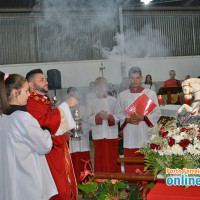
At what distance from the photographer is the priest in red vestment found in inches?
130

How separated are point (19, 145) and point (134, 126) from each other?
2251 millimetres

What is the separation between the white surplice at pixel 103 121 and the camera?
522 centimetres

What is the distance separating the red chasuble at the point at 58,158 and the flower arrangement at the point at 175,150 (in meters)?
1.14

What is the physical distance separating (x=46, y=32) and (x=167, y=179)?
9128mm

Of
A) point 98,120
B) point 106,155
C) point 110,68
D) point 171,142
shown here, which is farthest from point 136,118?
point 110,68

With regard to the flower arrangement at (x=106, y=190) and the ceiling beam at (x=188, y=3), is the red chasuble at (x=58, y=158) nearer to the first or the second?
the flower arrangement at (x=106, y=190)

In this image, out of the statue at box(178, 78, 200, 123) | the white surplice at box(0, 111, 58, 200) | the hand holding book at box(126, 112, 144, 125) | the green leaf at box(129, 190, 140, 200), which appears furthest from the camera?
the hand holding book at box(126, 112, 144, 125)

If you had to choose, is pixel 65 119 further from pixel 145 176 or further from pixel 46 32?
pixel 46 32

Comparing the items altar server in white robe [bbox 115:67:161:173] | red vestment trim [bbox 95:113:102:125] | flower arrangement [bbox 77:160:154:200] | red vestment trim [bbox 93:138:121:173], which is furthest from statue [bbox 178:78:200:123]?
red vestment trim [bbox 93:138:121:173]

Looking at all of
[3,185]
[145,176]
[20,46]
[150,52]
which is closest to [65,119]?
[3,185]

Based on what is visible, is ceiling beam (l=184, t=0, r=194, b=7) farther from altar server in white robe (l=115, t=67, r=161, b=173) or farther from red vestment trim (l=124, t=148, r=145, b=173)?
red vestment trim (l=124, t=148, r=145, b=173)

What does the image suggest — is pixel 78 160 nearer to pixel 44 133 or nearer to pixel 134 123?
pixel 134 123

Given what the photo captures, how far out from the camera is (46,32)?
10828 mm

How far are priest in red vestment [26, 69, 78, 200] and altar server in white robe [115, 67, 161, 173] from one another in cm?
134
